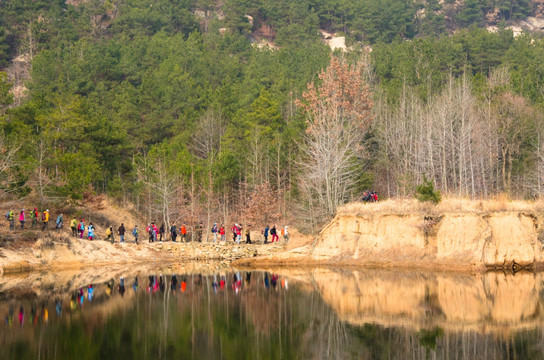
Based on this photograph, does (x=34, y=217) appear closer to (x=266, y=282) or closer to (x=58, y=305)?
(x=58, y=305)

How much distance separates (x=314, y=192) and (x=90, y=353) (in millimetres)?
34747

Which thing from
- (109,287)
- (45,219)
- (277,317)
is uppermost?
(45,219)

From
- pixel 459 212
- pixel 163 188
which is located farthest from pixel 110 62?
pixel 459 212

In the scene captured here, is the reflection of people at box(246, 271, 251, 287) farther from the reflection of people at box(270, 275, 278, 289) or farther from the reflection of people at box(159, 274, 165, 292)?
the reflection of people at box(159, 274, 165, 292)

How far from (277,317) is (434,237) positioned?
17513mm

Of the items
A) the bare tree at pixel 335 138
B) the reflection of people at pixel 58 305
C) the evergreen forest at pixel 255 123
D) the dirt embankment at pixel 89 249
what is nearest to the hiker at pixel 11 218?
the dirt embankment at pixel 89 249

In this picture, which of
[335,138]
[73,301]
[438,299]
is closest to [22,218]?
[73,301]

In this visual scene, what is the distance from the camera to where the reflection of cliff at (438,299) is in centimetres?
2820

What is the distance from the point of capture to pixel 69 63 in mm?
87500

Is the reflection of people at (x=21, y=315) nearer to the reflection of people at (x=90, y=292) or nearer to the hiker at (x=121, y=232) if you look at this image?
the reflection of people at (x=90, y=292)

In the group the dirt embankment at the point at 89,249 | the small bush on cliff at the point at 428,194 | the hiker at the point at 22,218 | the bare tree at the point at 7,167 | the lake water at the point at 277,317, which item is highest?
the bare tree at the point at 7,167

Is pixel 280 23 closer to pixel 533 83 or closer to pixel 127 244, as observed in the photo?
pixel 533 83

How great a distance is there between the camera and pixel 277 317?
3081 cm

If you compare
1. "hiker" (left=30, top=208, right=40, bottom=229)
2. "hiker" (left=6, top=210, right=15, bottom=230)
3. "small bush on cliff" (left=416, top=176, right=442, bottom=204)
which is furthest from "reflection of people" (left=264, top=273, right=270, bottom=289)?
"hiker" (left=6, top=210, right=15, bottom=230)
